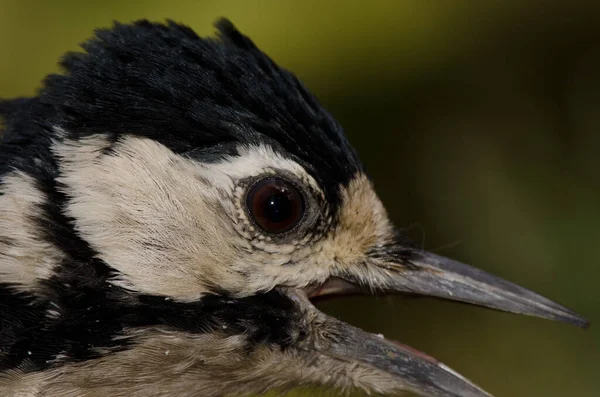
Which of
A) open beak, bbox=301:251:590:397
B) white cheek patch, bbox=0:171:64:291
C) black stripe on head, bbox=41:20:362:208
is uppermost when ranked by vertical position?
black stripe on head, bbox=41:20:362:208

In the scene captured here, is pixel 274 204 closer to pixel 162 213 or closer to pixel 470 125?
pixel 162 213

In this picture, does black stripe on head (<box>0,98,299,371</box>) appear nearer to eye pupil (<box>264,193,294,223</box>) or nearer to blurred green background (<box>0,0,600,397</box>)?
Result: eye pupil (<box>264,193,294,223</box>)

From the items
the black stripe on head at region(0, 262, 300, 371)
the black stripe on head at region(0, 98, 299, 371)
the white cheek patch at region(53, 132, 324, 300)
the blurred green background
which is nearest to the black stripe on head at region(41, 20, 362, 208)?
the white cheek patch at region(53, 132, 324, 300)

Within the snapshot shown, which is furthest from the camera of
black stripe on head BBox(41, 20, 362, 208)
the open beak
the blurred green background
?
the blurred green background

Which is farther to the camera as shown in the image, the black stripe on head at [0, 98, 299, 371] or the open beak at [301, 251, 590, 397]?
the open beak at [301, 251, 590, 397]

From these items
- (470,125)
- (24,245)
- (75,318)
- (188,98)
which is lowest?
(75,318)

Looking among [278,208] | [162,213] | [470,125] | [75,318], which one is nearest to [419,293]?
[278,208]

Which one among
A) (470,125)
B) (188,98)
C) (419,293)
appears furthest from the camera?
(470,125)

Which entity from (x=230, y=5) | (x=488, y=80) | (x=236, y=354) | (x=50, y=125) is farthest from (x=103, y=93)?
(x=488, y=80)
